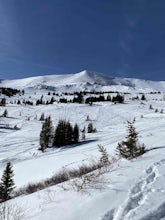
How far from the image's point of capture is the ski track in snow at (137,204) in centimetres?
442

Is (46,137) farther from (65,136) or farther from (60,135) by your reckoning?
(65,136)

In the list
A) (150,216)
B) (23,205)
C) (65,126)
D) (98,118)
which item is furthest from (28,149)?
(98,118)

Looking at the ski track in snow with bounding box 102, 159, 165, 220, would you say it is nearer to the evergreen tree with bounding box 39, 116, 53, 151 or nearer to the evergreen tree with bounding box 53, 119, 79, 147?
the evergreen tree with bounding box 39, 116, 53, 151

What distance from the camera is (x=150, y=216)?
4.42 m

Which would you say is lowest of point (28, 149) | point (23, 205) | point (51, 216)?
point (28, 149)

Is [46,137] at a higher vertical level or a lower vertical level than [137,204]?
lower

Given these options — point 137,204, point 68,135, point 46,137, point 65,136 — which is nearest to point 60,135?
point 65,136

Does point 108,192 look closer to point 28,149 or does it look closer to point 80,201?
point 80,201

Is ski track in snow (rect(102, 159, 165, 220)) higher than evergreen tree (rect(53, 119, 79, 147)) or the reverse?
higher

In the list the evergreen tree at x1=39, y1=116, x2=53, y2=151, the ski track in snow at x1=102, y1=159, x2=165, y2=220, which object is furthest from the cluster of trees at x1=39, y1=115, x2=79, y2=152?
the ski track in snow at x1=102, y1=159, x2=165, y2=220

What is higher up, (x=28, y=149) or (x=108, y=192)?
(x=108, y=192)

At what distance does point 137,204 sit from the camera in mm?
4926

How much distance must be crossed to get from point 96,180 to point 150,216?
7.41 feet

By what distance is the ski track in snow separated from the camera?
14.5 feet
